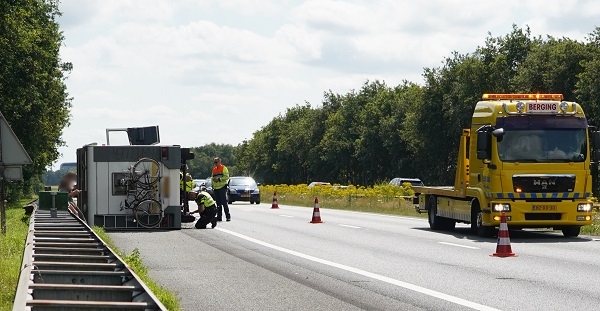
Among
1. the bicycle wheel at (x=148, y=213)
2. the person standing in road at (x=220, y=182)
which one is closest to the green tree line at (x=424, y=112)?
the person standing in road at (x=220, y=182)

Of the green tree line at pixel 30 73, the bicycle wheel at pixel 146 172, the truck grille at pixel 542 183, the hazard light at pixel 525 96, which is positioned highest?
the green tree line at pixel 30 73

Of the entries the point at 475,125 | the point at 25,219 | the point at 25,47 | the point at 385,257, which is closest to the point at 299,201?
the point at 25,47

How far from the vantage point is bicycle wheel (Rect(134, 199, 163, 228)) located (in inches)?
1000

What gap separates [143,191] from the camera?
2528cm

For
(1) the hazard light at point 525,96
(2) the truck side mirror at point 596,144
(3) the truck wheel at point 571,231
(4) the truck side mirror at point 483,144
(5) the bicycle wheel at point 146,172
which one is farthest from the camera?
(5) the bicycle wheel at point 146,172

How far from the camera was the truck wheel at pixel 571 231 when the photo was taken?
76.9 feet

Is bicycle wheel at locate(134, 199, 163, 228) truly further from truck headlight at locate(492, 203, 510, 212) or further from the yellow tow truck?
truck headlight at locate(492, 203, 510, 212)

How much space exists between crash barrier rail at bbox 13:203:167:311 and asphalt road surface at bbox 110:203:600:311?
3.33 ft

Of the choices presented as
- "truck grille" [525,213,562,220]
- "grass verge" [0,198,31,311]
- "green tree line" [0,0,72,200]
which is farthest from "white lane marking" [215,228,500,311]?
"green tree line" [0,0,72,200]

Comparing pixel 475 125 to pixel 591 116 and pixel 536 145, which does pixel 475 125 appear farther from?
pixel 591 116

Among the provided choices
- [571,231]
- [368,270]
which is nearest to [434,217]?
[571,231]

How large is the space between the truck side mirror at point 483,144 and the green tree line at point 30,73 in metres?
27.0

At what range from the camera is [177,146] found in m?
25.7

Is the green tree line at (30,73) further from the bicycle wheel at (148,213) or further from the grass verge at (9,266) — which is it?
the grass verge at (9,266)
